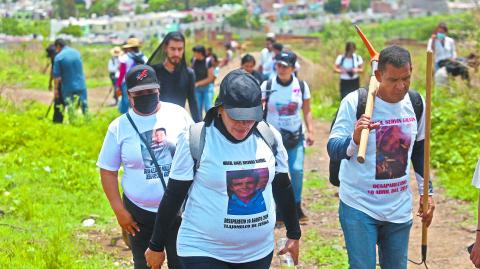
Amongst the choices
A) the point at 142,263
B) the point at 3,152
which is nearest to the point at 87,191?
the point at 3,152

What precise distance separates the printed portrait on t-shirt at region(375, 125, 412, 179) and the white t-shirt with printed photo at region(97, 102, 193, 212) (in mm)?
1177

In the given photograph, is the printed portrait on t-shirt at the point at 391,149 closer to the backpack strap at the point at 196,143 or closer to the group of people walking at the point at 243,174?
the group of people walking at the point at 243,174

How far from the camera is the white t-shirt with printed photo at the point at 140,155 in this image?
4914mm

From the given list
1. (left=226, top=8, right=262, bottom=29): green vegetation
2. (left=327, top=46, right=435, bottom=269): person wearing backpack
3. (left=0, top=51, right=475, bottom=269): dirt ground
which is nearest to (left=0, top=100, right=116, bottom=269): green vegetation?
(left=0, top=51, right=475, bottom=269): dirt ground

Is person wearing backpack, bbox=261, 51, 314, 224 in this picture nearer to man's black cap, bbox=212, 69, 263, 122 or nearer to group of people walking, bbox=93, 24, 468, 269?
group of people walking, bbox=93, 24, 468, 269

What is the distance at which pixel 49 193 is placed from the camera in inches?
342

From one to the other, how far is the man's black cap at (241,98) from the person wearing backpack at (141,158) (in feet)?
3.74

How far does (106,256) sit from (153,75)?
2.25 metres

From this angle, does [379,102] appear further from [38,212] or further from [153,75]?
[38,212]

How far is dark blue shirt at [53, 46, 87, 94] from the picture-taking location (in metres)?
12.4

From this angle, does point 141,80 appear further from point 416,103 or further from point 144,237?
point 416,103

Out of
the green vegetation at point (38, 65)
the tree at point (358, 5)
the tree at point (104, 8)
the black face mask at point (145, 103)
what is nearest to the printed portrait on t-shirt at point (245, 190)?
the black face mask at point (145, 103)

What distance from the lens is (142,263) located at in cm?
508

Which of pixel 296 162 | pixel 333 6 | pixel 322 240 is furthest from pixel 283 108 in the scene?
pixel 333 6
